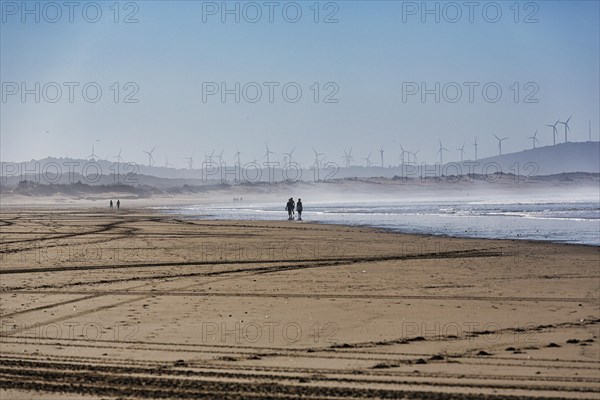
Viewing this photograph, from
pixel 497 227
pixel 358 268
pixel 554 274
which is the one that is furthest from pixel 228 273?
pixel 497 227

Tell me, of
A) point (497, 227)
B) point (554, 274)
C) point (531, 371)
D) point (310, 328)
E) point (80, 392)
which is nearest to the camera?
point (80, 392)

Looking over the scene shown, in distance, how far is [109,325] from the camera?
13.1 m

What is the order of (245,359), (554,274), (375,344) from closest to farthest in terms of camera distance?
1. (245,359)
2. (375,344)
3. (554,274)

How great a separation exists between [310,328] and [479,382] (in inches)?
163

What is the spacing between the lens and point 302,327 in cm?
1272

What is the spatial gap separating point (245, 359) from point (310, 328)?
2.47m

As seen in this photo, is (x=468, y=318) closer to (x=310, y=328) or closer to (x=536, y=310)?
(x=536, y=310)

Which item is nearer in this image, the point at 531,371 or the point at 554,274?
the point at 531,371

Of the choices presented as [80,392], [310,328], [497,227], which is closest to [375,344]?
[310,328]

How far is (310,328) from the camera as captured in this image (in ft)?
41.4

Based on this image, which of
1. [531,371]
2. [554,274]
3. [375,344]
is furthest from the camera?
[554,274]

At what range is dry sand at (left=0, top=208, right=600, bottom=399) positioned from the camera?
8938 mm

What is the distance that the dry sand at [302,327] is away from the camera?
352 inches

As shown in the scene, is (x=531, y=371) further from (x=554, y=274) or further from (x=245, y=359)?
(x=554, y=274)
